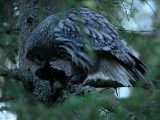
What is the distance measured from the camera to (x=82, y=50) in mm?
4629

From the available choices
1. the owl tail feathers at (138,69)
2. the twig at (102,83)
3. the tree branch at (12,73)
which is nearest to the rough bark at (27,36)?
the tree branch at (12,73)

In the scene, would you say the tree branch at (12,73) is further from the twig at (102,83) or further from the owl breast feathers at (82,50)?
the twig at (102,83)

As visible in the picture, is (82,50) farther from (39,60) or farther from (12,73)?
(12,73)

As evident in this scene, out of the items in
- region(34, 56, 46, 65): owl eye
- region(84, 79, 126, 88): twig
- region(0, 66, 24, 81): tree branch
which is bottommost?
region(84, 79, 126, 88): twig

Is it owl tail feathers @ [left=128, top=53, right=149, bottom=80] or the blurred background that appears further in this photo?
owl tail feathers @ [left=128, top=53, right=149, bottom=80]

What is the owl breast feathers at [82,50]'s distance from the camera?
465cm

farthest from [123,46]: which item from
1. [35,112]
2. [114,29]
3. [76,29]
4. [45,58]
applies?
[35,112]

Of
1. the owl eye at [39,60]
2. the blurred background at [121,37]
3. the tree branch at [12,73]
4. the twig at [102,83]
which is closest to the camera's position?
the blurred background at [121,37]

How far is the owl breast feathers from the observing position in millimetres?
4652

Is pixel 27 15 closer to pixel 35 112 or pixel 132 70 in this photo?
pixel 132 70

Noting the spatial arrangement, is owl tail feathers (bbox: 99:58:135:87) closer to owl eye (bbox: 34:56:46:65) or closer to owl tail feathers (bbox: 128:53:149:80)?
owl tail feathers (bbox: 128:53:149:80)

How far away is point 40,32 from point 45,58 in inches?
11.3

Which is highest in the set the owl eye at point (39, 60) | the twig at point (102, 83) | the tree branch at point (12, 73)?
the tree branch at point (12, 73)

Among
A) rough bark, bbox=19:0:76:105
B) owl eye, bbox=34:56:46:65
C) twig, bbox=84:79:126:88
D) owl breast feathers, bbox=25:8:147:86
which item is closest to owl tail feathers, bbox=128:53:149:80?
owl breast feathers, bbox=25:8:147:86
